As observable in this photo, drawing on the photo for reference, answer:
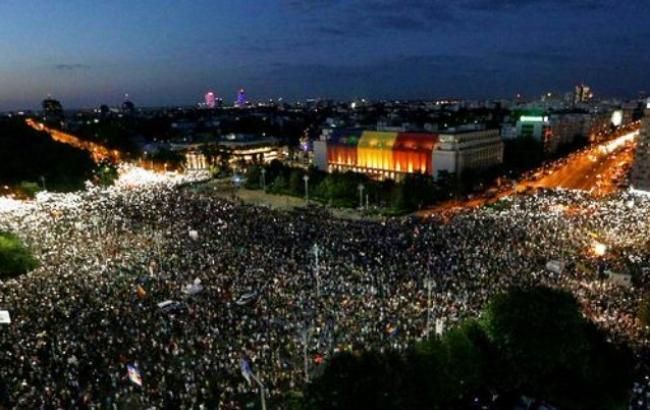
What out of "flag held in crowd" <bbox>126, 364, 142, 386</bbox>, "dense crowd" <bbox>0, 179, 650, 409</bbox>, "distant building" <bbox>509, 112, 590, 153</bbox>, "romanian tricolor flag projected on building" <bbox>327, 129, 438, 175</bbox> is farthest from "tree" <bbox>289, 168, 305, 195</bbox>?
"distant building" <bbox>509, 112, 590, 153</bbox>

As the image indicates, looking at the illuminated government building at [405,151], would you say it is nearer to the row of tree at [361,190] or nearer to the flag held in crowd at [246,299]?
the row of tree at [361,190]

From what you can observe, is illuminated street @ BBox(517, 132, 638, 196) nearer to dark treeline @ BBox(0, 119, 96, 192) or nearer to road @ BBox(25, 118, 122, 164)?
dark treeline @ BBox(0, 119, 96, 192)

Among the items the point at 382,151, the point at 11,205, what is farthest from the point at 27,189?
the point at 382,151

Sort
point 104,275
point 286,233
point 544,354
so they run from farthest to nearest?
point 286,233
point 104,275
point 544,354

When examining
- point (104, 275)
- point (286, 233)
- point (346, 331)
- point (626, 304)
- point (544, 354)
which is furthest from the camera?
point (286, 233)

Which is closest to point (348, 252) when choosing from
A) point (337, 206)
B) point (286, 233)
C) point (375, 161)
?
point (286, 233)

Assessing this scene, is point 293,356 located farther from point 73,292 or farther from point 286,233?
point 286,233

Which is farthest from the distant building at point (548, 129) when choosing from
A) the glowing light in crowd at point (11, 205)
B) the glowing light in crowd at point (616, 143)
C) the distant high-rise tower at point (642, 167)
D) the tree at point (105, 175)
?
the glowing light in crowd at point (11, 205)
